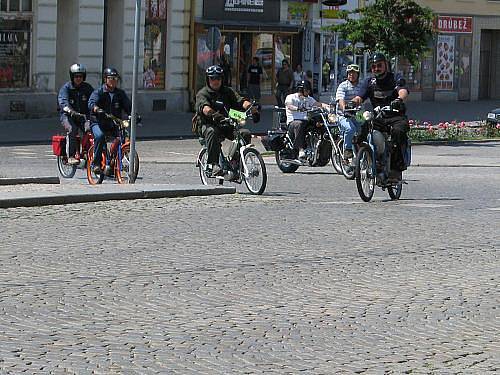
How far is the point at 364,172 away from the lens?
17203 mm

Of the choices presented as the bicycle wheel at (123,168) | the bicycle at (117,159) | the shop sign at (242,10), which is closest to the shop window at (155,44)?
the shop sign at (242,10)

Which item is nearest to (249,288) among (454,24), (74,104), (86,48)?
(74,104)

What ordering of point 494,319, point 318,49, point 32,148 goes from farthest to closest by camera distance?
point 318,49, point 32,148, point 494,319

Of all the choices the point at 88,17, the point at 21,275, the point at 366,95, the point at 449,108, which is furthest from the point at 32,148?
the point at 449,108

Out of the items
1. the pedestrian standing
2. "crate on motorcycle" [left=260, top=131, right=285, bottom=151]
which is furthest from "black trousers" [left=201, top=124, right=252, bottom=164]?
the pedestrian standing

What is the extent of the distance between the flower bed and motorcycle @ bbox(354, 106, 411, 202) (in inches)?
625

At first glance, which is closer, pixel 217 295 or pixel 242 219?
pixel 217 295

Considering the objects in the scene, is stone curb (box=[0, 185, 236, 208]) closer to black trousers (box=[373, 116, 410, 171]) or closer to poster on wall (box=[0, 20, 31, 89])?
black trousers (box=[373, 116, 410, 171])

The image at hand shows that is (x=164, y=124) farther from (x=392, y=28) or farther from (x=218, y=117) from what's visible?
(x=218, y=117)

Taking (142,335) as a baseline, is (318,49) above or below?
above

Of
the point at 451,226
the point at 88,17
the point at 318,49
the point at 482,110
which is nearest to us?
the point at 451,226

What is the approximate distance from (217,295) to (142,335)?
1595mm

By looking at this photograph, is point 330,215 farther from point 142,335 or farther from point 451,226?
point 142,335

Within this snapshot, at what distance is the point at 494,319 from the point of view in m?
9.15
